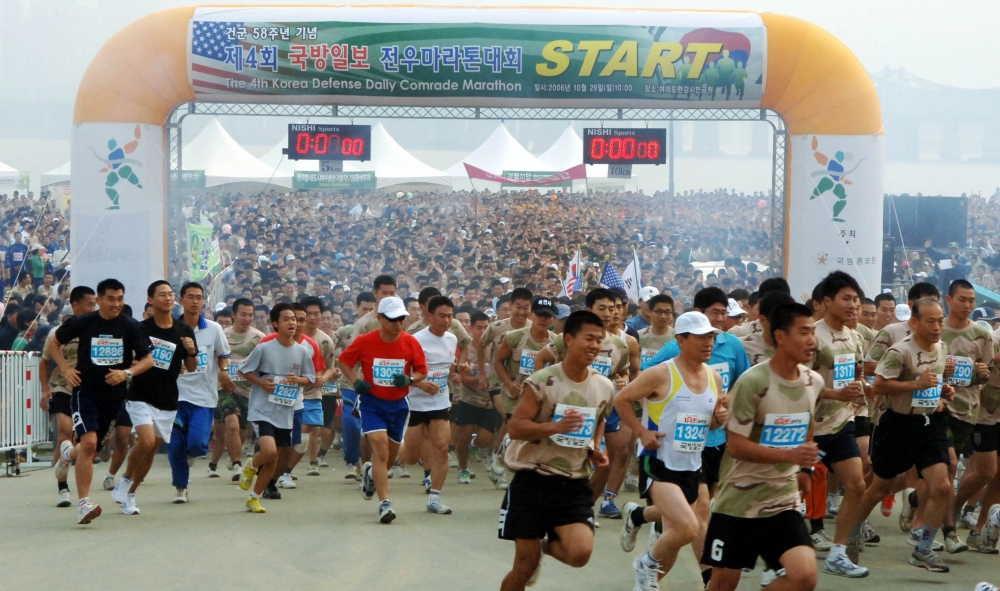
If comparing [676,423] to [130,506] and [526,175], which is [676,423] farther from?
[526,175]

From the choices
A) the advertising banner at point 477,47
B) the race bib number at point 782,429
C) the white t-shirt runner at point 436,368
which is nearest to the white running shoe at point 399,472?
the white t-shirt runner at point 436,368

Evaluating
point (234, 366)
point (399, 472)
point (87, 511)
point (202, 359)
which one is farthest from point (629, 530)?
point (234, 366)

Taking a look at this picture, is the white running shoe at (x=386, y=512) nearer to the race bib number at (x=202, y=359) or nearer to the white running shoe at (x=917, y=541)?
the race bib number at (x=202, y=359)

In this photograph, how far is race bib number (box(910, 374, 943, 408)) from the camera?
7.66 m

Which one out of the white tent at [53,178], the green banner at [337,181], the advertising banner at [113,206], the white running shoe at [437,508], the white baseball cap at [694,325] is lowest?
the white running shoe at [437,508]

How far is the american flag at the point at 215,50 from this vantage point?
15734mm

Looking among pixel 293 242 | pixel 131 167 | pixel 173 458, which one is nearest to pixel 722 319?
pixel 173 458

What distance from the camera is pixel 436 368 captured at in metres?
10.7

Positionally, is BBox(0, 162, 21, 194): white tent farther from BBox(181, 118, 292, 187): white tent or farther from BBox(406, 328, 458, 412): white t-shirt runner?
BBox(406, 328, 458, 412): white t-shirt runner

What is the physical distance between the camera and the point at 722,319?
8.23 m

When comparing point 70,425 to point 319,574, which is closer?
point 319,574

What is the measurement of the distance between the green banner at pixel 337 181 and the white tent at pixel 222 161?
3.67 meters

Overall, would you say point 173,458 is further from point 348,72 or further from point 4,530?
point 348,72

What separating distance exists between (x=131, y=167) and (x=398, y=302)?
25.3 ft
